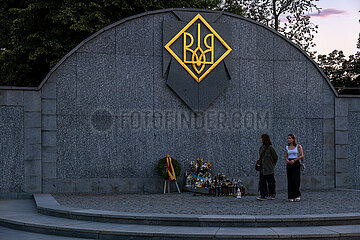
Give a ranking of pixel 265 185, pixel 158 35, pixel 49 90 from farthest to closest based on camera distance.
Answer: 1. pixel 158 35
2. pixel 49 90
3. pixel 265 185

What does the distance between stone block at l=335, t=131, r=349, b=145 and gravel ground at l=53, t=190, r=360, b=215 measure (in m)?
2.62

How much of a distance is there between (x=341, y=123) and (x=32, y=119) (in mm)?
10489

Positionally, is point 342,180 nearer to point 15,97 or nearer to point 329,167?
point 329,167

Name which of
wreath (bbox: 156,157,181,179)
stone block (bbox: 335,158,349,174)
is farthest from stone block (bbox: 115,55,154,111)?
stone block (bbox: 335,158,349,174)

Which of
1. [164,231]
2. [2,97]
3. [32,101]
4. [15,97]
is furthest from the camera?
[32,101]

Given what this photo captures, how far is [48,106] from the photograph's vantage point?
1564cm

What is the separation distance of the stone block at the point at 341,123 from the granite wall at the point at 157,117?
0.04 m

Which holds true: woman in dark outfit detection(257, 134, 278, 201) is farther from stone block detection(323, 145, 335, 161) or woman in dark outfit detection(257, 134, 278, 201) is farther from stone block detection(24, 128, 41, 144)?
stone block detection(24, 128, 41, 144)

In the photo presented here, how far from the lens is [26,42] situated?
79.2 feet

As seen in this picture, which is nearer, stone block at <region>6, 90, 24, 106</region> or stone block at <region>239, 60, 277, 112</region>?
stone block at <region>6, 90, 24, 106</region>

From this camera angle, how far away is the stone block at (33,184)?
15359 millimetres

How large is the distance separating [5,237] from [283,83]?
436 inches

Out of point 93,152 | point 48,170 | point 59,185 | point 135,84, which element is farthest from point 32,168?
point 135,84

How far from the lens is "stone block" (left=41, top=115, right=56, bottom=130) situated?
1559cm
